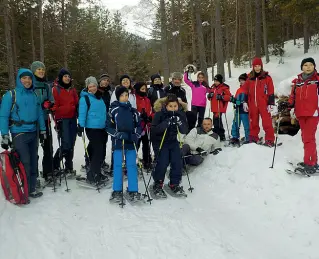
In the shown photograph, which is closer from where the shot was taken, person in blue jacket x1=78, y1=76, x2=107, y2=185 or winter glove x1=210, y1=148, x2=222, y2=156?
person in blue jacket x1=78, y1=76, x2=107, y2=185

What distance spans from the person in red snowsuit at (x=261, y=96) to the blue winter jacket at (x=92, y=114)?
3.98 metres

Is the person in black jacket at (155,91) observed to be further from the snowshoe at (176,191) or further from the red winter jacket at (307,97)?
the red winter jacket at (307,97)

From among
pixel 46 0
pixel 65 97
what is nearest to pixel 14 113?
pixel 65 97

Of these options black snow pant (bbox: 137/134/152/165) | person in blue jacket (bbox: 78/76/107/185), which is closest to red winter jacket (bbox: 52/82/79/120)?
person in blue jacket (bbox: 78/76/107/185)

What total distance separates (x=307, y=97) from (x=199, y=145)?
280cm

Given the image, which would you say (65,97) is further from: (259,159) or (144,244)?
(259,159)

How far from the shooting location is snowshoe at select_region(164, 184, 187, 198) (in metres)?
5.98

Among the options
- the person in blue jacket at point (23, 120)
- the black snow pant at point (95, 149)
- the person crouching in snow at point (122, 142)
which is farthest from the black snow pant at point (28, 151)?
the person crouching in snow at point (122, 142)

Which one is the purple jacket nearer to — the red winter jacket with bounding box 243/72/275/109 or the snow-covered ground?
the red winter jacket with bounding box 243/72/275/109

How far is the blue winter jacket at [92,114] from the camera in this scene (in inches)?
236

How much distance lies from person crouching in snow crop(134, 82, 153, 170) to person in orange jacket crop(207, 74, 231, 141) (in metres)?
2.61

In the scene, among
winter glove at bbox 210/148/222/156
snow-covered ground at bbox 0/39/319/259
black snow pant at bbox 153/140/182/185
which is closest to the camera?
snow-covered ground at bbox 0/39/319/259

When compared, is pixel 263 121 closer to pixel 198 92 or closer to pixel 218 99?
pixel 218 99

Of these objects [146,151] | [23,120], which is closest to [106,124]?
[23,120]
